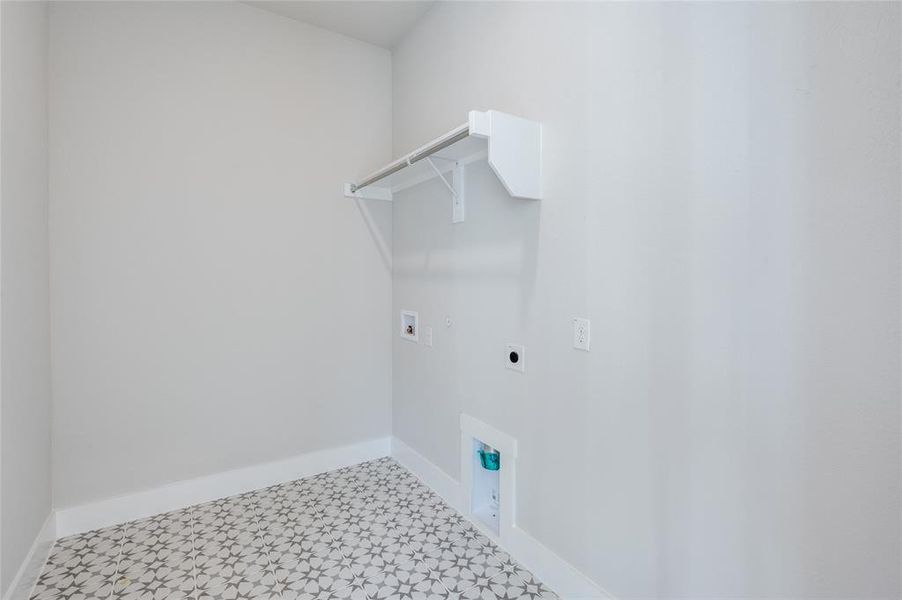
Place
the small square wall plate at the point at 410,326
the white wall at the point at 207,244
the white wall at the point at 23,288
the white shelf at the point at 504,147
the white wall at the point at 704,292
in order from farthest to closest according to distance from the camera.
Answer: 1. the small square wall plate at the point at 410,326
2. the white wall at the point at 207,244
3. the white shelf at the point at 504,147
4. the white wall at the point at 23,288
5. the white wall at the point at 704,292

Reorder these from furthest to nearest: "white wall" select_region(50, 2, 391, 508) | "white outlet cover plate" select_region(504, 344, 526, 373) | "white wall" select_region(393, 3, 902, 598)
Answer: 1. "white wall" select_region(50, 2, 391, 508)
2. "white outlet cover plate" select_region(504, 344, 526, 373)
3. "white wall" select_region(393, 3, 902, 598)

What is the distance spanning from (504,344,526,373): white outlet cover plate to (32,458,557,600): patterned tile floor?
80 centimetres

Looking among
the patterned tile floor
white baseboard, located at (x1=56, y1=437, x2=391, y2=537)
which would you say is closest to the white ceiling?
white baseboard, located at (x1=56, y1=437, x2=391, y2=537)

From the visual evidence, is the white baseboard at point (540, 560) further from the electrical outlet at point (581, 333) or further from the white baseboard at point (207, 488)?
the electrical outlet at point (581, 333)

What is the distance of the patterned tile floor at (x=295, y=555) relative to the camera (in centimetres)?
162

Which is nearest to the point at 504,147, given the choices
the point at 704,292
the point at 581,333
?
the point at 581,333

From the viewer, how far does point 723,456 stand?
114cm

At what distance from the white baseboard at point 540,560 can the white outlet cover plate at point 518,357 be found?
67 cm

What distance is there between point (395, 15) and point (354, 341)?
1901mm

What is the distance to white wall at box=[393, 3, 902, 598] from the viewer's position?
2.97 ft

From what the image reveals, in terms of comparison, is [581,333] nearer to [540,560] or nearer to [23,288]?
[540,560]

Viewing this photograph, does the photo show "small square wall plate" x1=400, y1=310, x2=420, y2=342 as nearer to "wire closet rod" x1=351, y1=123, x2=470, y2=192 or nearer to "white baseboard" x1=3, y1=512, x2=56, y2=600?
"wire closet rod" x1=351, y1=123, x2=470, y2=192

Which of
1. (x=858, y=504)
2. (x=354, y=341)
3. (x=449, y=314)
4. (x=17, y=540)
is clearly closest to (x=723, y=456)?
(x=858, y=504)

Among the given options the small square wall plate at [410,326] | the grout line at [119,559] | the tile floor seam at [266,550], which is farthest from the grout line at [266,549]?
the small square wall plate at [410,326]
